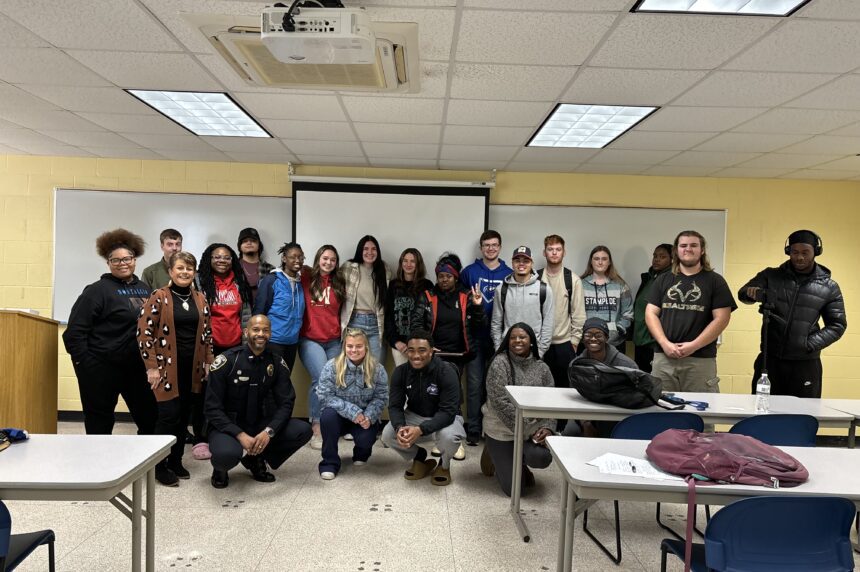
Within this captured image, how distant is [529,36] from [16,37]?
2.44 meters

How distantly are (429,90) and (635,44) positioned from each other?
114 cm

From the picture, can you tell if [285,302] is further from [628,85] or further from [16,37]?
[628,85]

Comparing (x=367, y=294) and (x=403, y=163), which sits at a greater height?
(x=403, y=163)

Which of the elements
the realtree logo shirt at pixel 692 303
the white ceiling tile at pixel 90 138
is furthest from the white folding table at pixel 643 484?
the white ceiling tile at pixel 90 138

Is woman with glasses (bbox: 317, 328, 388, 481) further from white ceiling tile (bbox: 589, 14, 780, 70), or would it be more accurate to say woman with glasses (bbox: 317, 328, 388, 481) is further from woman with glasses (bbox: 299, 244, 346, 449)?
white ceiling tile (bbox: 589, 14, 780, 70)

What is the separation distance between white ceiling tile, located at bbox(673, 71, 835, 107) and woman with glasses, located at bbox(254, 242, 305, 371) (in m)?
3.21

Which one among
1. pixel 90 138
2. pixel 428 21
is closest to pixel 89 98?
pixel 90 138

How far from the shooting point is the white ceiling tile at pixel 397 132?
376 centimetres

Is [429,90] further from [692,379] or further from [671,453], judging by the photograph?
[692,379]

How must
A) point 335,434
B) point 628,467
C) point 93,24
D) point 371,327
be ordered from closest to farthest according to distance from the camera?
point 628,467 < point 93,24 < point 335,434 < point 371,327

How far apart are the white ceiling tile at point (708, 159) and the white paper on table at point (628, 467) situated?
3.21m

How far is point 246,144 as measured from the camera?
4.41 m

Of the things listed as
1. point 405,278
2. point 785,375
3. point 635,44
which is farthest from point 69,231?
point 785,375

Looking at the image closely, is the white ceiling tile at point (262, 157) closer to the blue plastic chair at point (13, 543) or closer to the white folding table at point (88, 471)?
the white folding table at point (88, 471)
